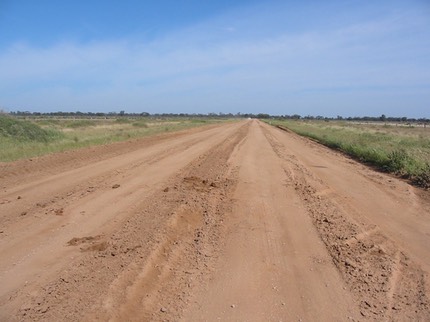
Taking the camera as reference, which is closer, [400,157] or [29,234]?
[29,234]

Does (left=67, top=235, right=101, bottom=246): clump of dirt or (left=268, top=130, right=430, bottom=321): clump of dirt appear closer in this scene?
(left=268, top=130, right=430, bottom=321): clump of dirt

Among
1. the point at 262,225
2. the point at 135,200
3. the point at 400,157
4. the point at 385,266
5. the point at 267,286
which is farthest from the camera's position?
the point at 400,157

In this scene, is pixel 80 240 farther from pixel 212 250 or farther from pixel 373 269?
pixel 373 269

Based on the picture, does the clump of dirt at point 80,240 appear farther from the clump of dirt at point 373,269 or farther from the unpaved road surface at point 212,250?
the clump of dirt at point 373,269

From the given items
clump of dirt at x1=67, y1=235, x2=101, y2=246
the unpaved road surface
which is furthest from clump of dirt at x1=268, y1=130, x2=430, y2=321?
clump of dirt at x1=67, y1=235, x2=101, y2=246

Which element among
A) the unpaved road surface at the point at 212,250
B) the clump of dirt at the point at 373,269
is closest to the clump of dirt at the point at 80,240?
the unpaved road surface at the point at 212,250

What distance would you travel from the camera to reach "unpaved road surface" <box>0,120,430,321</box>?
4434 millimetres

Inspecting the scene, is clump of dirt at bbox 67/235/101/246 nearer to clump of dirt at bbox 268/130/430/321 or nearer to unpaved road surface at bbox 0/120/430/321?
unpaved road surface at bbox 0/120/430/321

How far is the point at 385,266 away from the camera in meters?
5.64

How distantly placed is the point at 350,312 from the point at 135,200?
5.74m

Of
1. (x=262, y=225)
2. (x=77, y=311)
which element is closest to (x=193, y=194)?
(x=262, y=225)

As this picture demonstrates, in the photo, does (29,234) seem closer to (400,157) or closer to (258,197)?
(258,197)

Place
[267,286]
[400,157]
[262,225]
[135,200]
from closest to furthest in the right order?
[267,286], [262,225], [135,200], [400,157]

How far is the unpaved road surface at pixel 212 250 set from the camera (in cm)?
443
